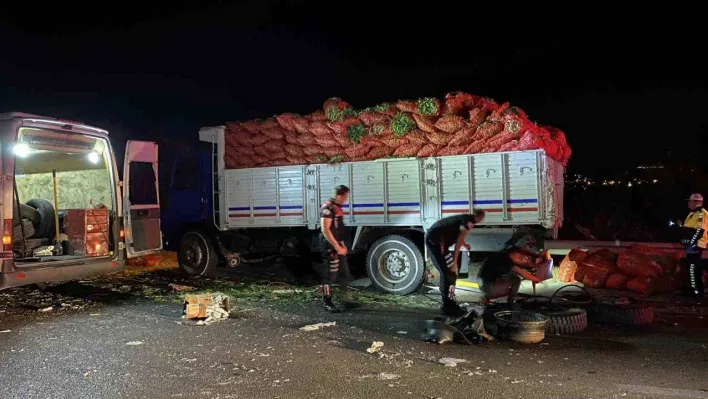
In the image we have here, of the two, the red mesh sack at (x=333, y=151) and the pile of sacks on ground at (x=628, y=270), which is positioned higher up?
the red mesh sack at (x=333, y=151)

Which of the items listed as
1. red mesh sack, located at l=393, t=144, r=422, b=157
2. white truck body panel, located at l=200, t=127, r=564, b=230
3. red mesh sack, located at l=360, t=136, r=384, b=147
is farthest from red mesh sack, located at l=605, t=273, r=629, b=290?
red mesh sack, located at l=360, t=136, r=384, b=147

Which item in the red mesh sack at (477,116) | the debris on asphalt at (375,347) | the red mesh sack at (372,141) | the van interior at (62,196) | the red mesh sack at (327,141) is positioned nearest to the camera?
the debris on asphalt at (375,347)

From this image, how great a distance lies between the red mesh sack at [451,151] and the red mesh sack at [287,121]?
2.90 metres

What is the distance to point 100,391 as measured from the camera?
4.77 metres

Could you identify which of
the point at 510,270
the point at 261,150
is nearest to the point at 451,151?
the point at 510,270

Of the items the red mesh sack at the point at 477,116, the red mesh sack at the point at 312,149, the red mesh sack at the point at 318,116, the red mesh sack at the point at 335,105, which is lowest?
the red mesh sack at the point at 312,149

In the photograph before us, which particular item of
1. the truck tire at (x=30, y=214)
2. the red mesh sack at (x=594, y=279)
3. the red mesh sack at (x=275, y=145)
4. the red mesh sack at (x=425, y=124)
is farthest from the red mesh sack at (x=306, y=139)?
the red mesh sack at (x=594, y=279)

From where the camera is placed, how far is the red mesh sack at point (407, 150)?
964cm

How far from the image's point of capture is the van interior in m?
8.18

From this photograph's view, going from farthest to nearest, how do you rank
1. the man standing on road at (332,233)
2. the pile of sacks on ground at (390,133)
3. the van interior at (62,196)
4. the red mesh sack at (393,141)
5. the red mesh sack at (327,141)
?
the red mesh sack at (327,141) < the red mesh sack at (393,141) < the pile of sacks on ground at (390,133) < the van interior at (62,196) < the man standing on road at (332,233)

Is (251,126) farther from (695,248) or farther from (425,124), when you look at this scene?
(695,248)

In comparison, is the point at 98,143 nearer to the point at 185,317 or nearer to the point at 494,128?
the point at 185,317

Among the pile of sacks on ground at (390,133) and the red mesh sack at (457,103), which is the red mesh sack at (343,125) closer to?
the pile of sacks on ground at (390,133)

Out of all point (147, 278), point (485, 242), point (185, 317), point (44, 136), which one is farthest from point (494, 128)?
point (147, 278)
